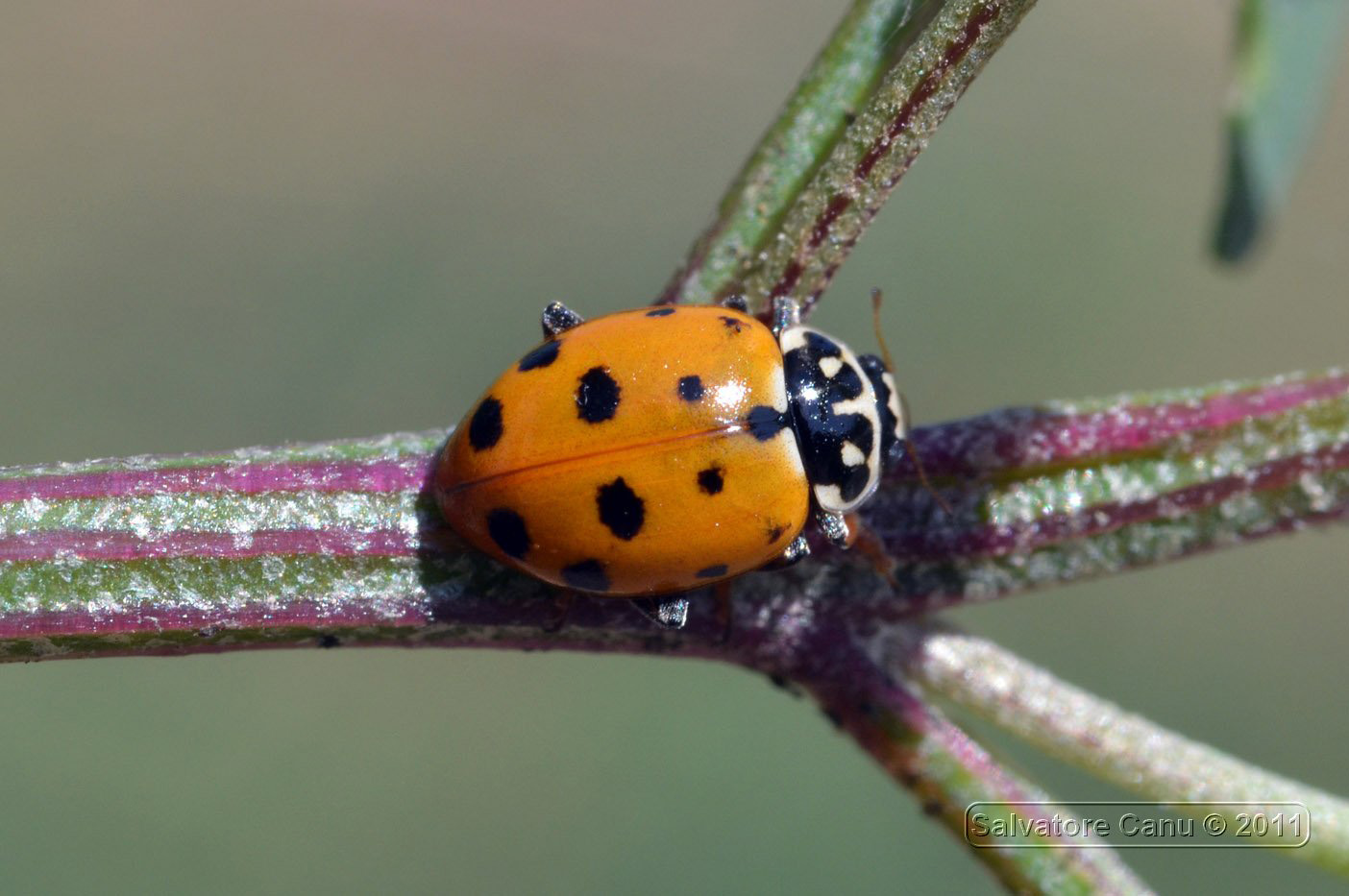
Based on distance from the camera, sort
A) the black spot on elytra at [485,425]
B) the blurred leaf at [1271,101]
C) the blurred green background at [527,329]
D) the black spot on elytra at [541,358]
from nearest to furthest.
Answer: the black spot on elytra at [485,425], the black spot on elytra at [541,358], the blurred leaf at [1271,101], the blurred green background at [527,329]

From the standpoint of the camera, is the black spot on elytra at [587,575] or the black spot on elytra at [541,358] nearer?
the black spot on elytra at [587,575]

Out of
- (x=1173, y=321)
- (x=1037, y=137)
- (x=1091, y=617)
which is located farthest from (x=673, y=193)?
(x=1091, y=617)

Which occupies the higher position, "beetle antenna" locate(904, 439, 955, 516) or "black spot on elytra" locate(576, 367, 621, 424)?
"black spot on elytra" locate(576, 367, 621, 424)

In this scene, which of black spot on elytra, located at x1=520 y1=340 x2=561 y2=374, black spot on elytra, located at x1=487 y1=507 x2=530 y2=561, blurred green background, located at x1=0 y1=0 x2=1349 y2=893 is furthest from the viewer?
blurred green background, located at x1=0 y1=0 x2=1349 y2=893

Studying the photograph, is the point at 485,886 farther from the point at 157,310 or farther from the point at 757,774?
the point at 157,310

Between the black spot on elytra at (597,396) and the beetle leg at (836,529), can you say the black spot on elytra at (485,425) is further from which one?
the beetle leg at (836,529)

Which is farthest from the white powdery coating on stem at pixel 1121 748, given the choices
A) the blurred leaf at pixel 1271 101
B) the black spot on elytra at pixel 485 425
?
the blurred leaf at pixel 1271 101

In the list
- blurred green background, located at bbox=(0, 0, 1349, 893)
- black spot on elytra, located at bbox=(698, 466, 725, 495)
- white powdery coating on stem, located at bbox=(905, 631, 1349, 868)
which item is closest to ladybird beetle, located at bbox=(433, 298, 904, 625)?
black spot on elytra, located at bbox=(698, 466, 725, 495)

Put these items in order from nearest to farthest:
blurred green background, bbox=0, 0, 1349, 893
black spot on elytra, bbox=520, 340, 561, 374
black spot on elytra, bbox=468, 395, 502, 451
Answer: black spot on elytra, bbox=468, 395, 502, 451 < black spot on elytra, bbox=520, 340, 561, 374 < blurred green background, bbox=0, 0, 1349, 893

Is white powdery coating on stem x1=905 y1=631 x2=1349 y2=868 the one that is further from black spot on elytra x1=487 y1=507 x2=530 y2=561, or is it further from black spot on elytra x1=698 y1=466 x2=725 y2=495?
black spot on elytra x1=487 y1=507 x2=530 y2=561
